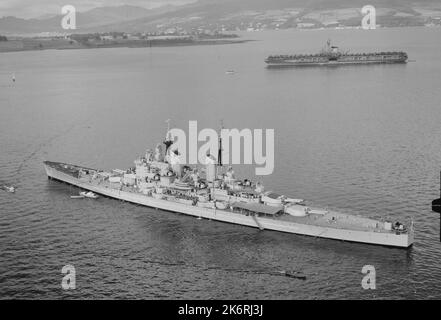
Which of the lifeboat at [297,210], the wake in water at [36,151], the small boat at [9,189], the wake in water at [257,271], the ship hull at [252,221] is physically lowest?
the wake in water at [257,271]

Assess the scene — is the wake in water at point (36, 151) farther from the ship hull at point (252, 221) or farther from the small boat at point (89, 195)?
the small boat at point (89, 195)

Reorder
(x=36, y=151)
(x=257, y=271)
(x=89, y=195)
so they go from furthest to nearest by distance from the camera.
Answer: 1. (x=36, y=151)
2. (x=89, y=195)
3. (x=257, y=271)

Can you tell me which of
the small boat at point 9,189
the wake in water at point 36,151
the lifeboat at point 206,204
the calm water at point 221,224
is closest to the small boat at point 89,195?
the calm water at point 221,224

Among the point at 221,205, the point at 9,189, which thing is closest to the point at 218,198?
the point at 221,205

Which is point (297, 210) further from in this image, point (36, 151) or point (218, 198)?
point (36, 151)

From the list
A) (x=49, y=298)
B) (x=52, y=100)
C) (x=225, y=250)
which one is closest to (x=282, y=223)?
(x=225, y=250)

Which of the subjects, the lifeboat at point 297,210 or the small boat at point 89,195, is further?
the small boat at point 89,195
